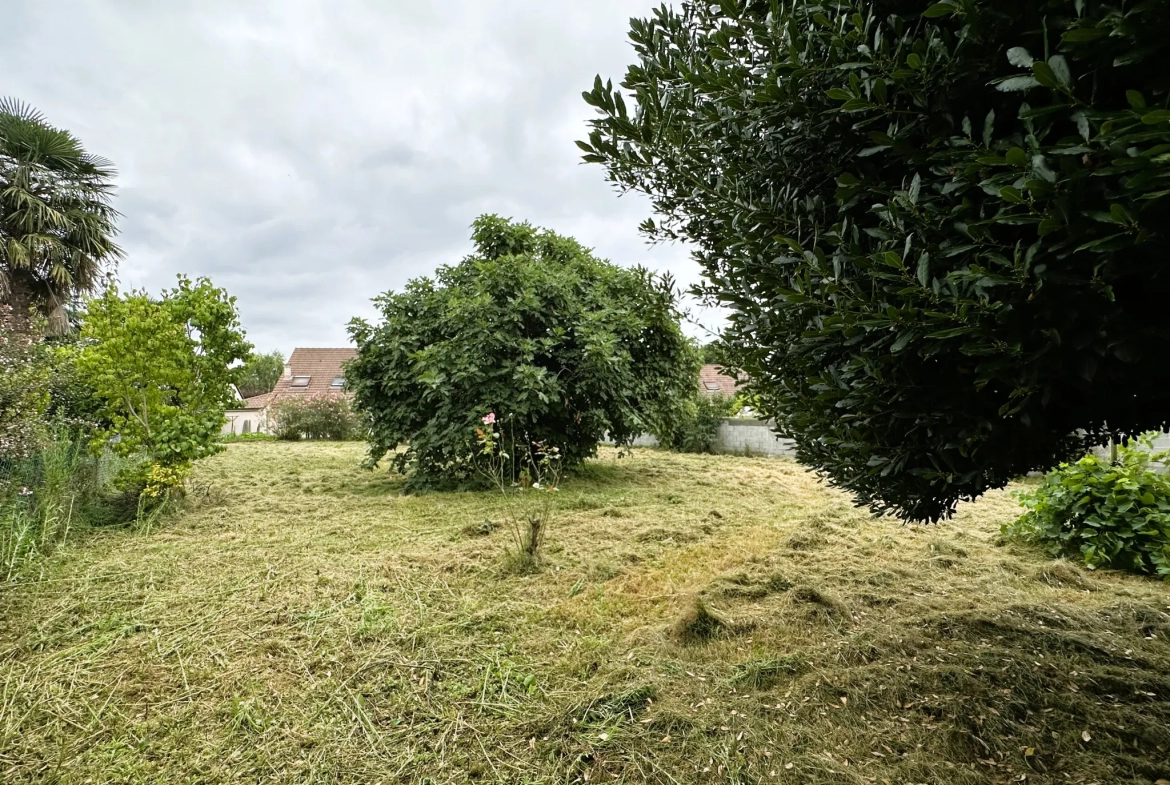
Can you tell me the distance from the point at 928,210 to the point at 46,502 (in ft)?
21.0

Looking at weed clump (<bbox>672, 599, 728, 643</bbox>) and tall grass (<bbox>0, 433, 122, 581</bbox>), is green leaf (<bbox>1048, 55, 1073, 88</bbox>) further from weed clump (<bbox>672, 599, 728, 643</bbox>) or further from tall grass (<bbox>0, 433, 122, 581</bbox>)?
tall grass (<bbox>0, 433, 122, 581</bbox>)

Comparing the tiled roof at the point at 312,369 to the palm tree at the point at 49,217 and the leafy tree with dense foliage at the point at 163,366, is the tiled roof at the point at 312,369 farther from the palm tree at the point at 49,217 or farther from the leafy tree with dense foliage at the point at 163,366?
the leafy tree with dense foliage at the point at 163,366

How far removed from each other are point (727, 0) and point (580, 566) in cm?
359

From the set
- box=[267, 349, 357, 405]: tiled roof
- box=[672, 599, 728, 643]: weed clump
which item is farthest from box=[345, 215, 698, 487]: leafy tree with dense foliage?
box=[267, 349, 357, 405]: tiled roof

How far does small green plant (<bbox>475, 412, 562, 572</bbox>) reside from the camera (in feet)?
13.5

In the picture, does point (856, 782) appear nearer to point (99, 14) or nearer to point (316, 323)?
point (99, 14)

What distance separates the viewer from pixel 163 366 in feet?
18.3

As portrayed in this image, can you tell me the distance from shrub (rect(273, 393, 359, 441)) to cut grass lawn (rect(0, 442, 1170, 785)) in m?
12.2

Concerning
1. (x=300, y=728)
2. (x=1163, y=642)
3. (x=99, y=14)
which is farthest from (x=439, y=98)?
(x=1163, y=642)

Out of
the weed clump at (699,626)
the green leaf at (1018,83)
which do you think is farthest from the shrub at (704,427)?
the green leaf at (1018,83)

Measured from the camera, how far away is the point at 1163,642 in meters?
2.48

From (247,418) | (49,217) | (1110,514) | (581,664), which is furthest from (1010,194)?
(247,418)

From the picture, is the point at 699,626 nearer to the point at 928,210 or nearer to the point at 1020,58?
the point at 928,210

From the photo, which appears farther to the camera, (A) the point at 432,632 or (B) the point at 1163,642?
(A) the point at 432,632
